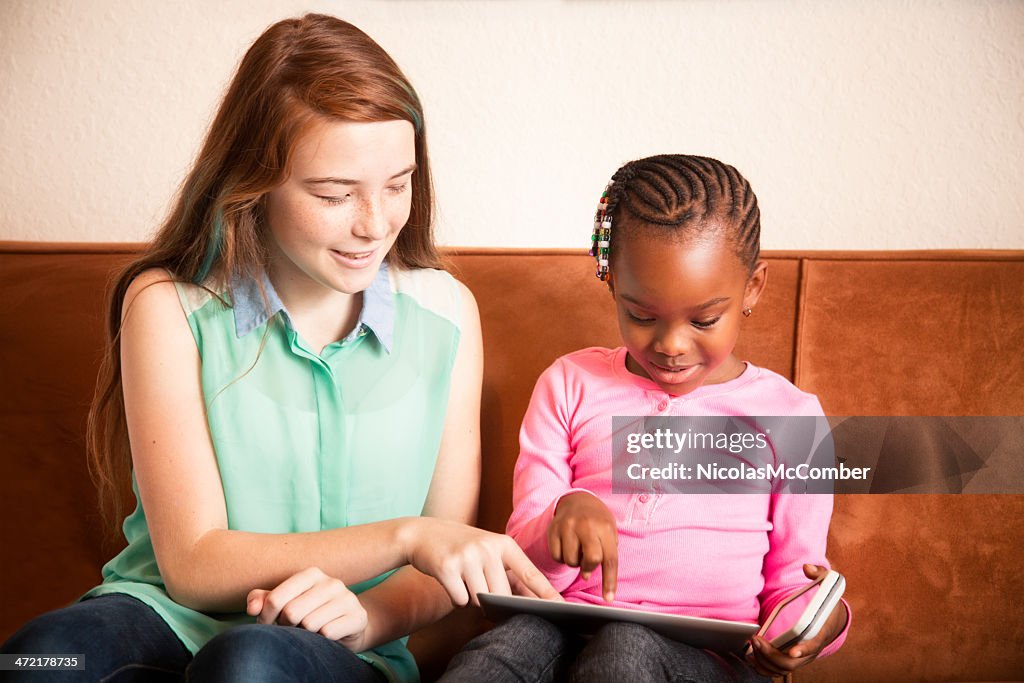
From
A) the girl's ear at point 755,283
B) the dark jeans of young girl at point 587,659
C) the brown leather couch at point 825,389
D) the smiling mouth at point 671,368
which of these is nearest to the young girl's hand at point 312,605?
the dark jeans of young girl at point 587,659

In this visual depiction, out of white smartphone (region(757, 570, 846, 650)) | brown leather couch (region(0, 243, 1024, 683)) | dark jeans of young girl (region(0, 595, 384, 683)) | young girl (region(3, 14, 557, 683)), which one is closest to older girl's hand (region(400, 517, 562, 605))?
young girl (region(3, 14, 557, 683))

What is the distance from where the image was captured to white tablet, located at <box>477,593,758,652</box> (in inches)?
35.2

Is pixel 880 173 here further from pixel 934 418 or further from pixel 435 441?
pixel 435 441

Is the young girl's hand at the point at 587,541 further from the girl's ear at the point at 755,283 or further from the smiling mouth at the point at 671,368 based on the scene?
the girl's ear at the point at 755,283

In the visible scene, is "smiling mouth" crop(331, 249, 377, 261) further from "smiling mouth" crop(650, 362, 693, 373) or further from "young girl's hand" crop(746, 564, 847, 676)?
"young girl's hand" crop(746, 564, 847, 676)

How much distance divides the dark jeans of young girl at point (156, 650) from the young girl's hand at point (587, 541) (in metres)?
0.25

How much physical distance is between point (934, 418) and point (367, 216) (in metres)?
0.84

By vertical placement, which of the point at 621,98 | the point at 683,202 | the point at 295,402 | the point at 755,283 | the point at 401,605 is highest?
the point at 621,98

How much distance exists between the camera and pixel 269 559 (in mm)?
1041

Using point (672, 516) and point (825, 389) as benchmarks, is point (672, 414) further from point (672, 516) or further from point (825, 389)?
point (825, 389)

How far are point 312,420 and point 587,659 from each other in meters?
0.46

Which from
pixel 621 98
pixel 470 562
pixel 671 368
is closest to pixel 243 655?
pixel 470 562

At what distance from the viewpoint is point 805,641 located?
1001 millimetres

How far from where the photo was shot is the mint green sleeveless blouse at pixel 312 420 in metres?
1.14
